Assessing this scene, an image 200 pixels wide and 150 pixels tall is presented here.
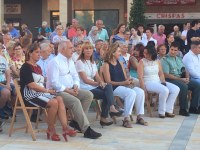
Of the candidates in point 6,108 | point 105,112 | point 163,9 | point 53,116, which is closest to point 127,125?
point 105,112

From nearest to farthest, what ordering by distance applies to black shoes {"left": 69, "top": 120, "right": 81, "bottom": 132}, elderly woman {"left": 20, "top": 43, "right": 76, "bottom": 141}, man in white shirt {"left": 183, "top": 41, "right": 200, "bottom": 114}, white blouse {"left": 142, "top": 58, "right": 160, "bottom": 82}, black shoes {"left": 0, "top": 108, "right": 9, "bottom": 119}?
elderly woman {"left": 20, "top": 43, "right": 76, "bottom": 141} → black shoes {"left": 69, "top": 120, "right": 81, "bottom": 132} → black shoes {"left": 0, "top": 108, "right": 9, "bottom": 119} → white blouse {"left": 142, "top": 58, "right": 160, "bottom": 82} → man in white shirt {"left": 183, "top": 41, "right": 200, "bottom": 114}

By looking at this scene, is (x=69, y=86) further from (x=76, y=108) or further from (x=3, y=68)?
(x=3, y=68)

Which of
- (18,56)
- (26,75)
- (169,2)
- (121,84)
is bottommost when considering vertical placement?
(121,84)

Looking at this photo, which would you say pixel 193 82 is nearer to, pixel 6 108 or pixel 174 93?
pixel 174 93

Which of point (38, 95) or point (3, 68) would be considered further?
point (3, 68)

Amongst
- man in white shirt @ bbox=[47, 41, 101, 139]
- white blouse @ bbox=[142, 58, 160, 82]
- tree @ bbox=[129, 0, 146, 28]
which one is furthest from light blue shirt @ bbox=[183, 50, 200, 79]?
tree @ bbox=[129, 0, 146, 28]

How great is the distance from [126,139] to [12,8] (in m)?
20.9

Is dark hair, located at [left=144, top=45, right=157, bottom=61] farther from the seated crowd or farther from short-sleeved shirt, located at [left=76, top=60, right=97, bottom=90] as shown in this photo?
short-sleeved shirt, located at [left=76, top=60, right=97, bottom=90]

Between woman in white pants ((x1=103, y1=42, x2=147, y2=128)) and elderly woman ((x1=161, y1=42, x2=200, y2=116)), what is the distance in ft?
5.05

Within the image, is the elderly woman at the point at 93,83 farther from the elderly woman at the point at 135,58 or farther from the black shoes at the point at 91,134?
the elderly woman at the point at 135,58

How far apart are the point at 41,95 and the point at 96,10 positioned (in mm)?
19250

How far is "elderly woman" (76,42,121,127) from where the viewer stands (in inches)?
325

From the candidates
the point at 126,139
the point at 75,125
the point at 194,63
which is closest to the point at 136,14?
the point at 194,63

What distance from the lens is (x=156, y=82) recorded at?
9602mm
